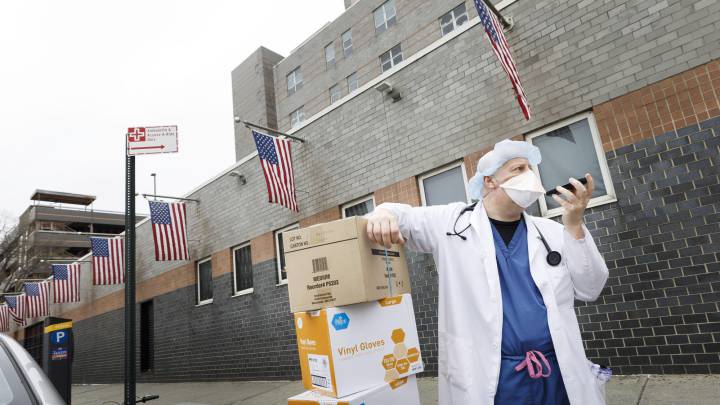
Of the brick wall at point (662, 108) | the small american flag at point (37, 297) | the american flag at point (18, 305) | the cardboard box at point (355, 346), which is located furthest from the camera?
the american flag at point (18, 305)

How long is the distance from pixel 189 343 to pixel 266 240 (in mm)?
3997

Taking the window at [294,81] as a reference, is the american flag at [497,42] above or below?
below

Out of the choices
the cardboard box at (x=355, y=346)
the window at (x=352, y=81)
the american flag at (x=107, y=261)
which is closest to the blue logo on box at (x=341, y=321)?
the cardboard box at (x=355, y=346)

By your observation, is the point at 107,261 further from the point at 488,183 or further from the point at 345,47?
the point at 345,47

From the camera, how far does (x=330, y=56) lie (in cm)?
2909

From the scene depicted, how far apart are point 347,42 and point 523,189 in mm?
27922

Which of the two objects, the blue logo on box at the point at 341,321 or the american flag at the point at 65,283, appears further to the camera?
the american flag at the point at 65,283

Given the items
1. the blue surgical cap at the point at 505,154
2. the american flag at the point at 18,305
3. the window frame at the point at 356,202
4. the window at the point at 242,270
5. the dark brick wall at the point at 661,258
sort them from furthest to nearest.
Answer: the american flag at the point at 18,305 < the window at the point at 242,270 < the window frame at the point at 356,202 < the dark brick wall at the point at 661,258 < the blue surgical cap at the point at 505,154

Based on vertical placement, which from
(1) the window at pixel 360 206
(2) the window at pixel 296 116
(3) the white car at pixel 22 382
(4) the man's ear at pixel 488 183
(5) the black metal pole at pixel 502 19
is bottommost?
(3) the white car at pixel 22 382

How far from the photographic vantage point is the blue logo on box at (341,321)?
2.58 m

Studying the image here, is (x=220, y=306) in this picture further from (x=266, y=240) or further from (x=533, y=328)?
(x=533, y=328)

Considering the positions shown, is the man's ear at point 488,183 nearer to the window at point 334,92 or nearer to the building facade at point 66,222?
the window at point 334,92

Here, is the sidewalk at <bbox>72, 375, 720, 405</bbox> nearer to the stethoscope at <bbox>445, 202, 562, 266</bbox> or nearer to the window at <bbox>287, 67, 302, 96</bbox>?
the stethoscope at <bbox>445, 202, 562, 266</bbox>

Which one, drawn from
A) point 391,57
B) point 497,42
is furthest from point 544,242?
A: point 391,57
